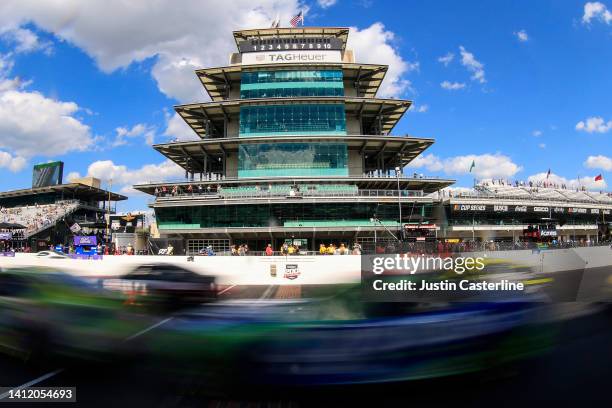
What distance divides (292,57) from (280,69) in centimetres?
214

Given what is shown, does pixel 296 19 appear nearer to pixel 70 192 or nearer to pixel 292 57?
pixel 292 57

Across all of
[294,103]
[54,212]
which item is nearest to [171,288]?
[294,103]

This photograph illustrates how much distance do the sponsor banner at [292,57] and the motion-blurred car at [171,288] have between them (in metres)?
41.9

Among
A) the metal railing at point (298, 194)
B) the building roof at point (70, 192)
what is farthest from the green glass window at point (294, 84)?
the building roof at point (70, 192)

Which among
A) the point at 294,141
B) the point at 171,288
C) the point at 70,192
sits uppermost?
the point at 294,141

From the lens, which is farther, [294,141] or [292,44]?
[292,44]

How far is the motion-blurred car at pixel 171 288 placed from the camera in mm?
8172

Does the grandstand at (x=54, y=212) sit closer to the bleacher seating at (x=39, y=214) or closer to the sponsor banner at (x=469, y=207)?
the bleacher seating at (x=39, y=214)

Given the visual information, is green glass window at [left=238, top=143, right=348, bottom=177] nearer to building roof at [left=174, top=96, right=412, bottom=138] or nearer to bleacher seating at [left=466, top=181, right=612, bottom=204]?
building roof at [left=174, top=96, right=412, bottom=138]

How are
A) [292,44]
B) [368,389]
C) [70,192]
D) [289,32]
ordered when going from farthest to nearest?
1. [70,192]
2. [289,32]
3. [292,44]
4. [368,389]

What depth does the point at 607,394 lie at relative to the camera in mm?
4957

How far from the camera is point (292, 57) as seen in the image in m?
46.1

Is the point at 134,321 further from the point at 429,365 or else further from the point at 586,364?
the point at 586,364

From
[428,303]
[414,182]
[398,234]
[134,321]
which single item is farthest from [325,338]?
[414,182]
